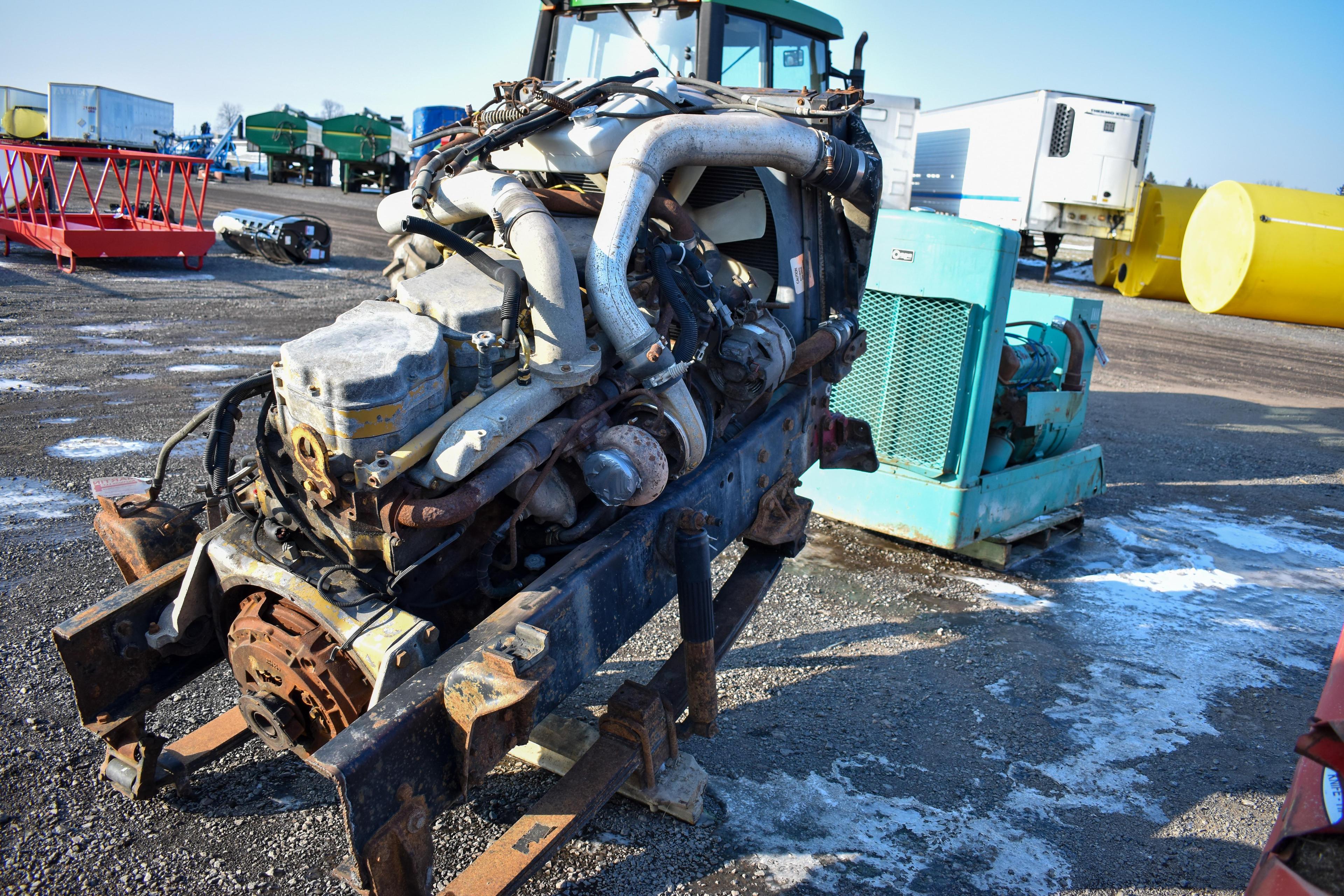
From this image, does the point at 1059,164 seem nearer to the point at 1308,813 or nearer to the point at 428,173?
the point at 428,173

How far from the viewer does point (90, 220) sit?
12227 mm

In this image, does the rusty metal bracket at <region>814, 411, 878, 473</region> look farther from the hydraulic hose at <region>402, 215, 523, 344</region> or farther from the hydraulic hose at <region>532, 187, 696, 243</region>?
the hydraulic hose at <region>402, 215, 523, 344</region>

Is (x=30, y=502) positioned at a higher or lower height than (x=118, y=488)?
lower

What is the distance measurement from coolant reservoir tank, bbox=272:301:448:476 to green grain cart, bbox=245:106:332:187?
1253 inches

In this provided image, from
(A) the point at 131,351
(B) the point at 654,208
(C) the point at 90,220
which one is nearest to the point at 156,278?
(C) the point at 90,220

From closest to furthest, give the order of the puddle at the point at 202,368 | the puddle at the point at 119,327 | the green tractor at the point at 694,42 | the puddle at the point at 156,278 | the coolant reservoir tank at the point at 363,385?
1. the coolant reservoir tank at the point at 363,385
2. the green tractor at the point at 694,42
3. the puddle at the point at 202,368
4. the puddle at the point at 119,327
5. the puddle at the point at 156,278

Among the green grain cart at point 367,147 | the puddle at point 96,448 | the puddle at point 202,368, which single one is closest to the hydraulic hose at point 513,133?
the puddle at point 96,448

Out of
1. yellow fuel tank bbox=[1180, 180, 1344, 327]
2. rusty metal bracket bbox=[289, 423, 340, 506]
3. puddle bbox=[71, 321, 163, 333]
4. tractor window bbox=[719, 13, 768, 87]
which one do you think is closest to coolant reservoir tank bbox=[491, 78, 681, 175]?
rusty metal bracket bbox=[289, 423, 340, 506]

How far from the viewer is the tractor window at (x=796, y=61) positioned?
4.67m

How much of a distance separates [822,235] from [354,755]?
2.50m

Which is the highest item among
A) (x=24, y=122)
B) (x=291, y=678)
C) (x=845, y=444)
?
(x=24, y=122)

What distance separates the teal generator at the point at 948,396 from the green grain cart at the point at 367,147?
88.0 feet

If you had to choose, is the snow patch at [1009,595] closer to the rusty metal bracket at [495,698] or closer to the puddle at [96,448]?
the rusty metal bracket at [495,698]

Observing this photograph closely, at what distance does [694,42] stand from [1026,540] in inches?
123
